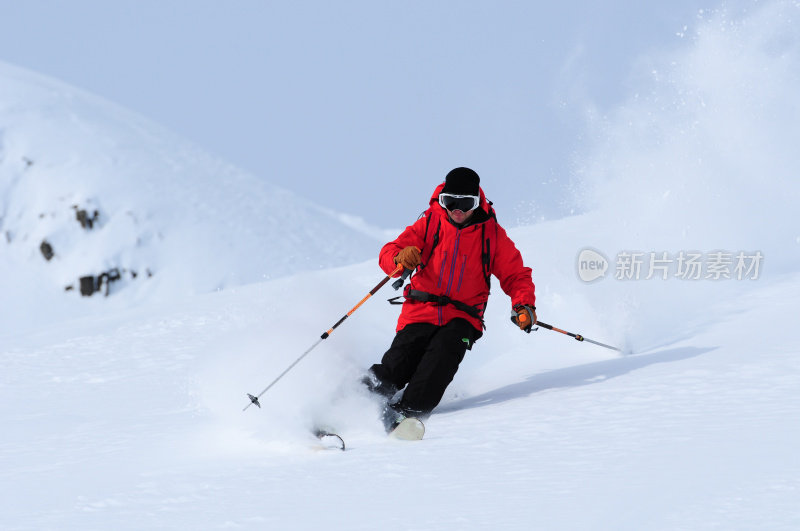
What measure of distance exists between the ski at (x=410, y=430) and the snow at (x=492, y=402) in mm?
62

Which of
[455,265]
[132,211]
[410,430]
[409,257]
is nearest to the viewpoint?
[410,430]

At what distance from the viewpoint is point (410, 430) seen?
183 inches

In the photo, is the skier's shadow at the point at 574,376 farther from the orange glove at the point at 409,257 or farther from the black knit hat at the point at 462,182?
the black knit hat at the point at 462,182

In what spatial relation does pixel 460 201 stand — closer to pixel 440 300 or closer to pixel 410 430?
pixel 440 300

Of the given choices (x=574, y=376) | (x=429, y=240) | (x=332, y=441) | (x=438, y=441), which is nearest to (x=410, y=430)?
(x=438, y=441)

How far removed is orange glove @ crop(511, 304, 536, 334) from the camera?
5.23 m

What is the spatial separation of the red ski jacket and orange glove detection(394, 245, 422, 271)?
6.0 inches

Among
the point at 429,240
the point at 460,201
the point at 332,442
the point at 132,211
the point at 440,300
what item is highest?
the point at 132,211

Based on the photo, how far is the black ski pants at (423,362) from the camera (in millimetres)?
5246

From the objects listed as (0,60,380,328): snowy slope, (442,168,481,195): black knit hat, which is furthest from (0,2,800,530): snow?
(0,60,380,328): snowy slope

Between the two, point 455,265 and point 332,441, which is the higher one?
point 455,265

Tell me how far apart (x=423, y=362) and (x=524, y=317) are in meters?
0.68

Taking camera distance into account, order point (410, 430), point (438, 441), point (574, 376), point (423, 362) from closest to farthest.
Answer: point (438, 441), point (410, 430), point (423, 362), point (574, 376)

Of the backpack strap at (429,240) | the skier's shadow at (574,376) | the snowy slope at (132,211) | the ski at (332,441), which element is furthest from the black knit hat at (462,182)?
the snowy slope at (132,211)
